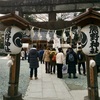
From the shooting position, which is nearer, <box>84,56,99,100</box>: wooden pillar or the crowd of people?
<box>84,56,99,100</box>: wooden pillar

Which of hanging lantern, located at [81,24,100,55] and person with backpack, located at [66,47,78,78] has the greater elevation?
hanging lantern, located at [81,24,100,55]

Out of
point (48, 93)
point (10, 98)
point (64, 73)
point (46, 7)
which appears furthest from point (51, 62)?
point (10, 98)

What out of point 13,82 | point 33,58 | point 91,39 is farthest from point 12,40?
point 33,58

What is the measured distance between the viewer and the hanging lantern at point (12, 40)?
21.1ft

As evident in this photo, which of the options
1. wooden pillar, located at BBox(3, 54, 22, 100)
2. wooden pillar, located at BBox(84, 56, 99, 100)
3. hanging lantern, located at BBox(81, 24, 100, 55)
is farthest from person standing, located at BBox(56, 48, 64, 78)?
hanging lantern, located at BBox(81, 24, 100, 55)

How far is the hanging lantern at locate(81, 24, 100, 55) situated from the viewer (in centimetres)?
606

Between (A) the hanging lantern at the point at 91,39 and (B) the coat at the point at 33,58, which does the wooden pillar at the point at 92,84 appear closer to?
(A) the hanging lantern at the point at 91,39

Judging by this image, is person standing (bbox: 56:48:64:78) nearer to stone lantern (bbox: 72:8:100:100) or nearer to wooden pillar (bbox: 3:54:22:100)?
wooden pillar (bbox: 3:54:22:100)

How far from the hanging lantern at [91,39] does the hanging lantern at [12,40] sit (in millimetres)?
2089

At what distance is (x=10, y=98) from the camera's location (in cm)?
640

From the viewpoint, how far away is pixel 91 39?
6070mm

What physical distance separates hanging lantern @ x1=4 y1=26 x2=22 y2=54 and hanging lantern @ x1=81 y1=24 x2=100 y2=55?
2.09 meters

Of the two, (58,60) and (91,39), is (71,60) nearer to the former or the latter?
(58,60)

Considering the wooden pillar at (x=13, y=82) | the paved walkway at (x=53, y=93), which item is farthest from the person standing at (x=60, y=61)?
the wooden pillar at (x=13, y=82)
